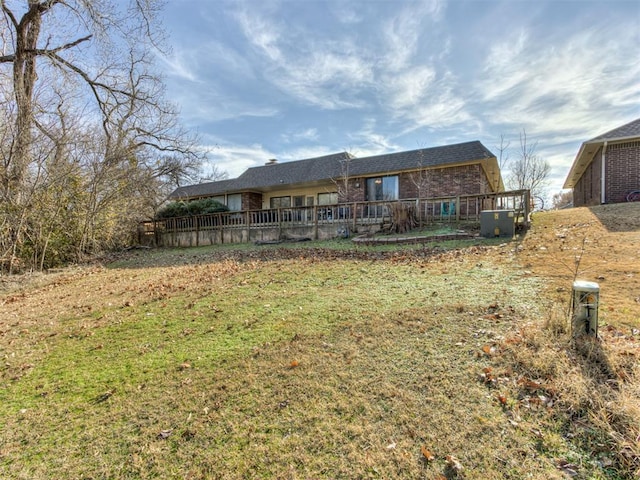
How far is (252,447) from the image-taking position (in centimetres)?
221

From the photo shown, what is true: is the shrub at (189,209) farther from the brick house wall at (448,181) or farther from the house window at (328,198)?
the brick house wall at (448,181)

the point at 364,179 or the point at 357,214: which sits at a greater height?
the point at 364,179

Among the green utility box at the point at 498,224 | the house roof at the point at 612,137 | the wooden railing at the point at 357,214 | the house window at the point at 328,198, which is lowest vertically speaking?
the green utility box at the point at 498,224

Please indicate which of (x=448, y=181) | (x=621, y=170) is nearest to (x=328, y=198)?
(x=448, y=181)

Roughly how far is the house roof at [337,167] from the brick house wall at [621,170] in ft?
15.4

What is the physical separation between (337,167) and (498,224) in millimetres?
11021

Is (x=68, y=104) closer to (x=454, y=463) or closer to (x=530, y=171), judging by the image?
(x=454, y=463)

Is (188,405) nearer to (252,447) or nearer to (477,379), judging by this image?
(252,447)

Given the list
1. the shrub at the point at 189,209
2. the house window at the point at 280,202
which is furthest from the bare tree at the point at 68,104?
the house window at the point at 280,202

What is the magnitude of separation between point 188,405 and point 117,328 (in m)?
2.71

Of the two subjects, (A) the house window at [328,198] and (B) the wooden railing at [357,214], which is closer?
(B) the wooden railing at [357,214]

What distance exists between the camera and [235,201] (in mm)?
21297

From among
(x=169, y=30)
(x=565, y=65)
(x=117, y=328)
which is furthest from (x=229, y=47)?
(x=565, y=65)

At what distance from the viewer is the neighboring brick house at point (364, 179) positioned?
1439 centimetres
